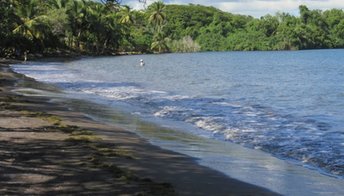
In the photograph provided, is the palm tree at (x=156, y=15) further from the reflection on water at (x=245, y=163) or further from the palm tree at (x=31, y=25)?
the reflection on water at (x=245, y=163)

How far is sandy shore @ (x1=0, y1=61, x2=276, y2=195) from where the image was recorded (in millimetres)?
6461

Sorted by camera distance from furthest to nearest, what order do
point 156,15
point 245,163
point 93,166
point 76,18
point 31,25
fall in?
1. point 156,15
2. point 76,18
3. point 31,25
4. point 245,163
5. point 93,166

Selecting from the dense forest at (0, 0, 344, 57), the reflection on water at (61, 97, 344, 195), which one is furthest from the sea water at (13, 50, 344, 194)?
the dense forest at (0, 0, 344, 57)

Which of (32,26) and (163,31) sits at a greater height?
(163,31)

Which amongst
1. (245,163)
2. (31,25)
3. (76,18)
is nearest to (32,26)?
(31,25)

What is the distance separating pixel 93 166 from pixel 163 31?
428 feet

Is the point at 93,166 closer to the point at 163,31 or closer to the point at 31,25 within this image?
the point at 31,25

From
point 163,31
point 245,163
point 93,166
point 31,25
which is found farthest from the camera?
point 163,31

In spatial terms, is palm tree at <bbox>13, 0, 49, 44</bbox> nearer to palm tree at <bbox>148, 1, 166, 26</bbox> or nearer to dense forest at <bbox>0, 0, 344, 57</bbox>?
dense forest at <bbox>0, 0, 344, 57</bbox>

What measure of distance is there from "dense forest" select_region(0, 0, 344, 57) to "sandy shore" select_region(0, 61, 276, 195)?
→ 45.3 m

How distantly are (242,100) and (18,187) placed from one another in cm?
1650

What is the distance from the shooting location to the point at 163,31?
136625mm

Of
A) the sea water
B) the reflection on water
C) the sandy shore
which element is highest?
the sandy shore

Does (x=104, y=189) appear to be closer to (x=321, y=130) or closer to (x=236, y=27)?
(x=321, y=130)
